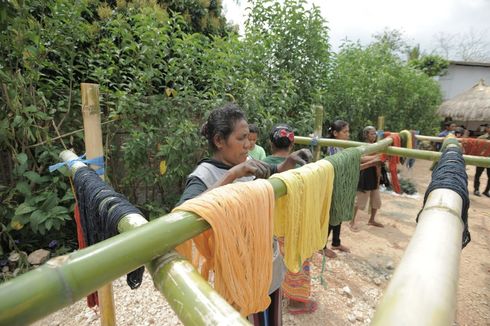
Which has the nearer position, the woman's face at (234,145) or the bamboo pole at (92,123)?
the woman's face at (234,145)

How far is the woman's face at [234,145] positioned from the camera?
4.91 feet

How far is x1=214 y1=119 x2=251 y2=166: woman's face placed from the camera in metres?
1.50

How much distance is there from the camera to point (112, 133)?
350cm

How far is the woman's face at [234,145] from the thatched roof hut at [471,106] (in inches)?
583

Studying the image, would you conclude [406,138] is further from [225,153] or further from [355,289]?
[225,153]

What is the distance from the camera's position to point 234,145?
150cm

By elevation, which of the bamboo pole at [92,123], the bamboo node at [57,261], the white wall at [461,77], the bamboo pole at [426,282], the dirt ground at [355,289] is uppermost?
the white wall at [461,77]

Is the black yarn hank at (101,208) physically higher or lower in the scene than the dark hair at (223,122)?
lower

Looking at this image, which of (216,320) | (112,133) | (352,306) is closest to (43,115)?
(112,133)

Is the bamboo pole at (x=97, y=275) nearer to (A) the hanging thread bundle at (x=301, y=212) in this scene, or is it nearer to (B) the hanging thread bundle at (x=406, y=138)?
(A) the hanging thread bundle at (x=301, y=212)

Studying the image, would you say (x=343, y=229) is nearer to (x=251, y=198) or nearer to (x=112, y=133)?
(x=112, y=133)

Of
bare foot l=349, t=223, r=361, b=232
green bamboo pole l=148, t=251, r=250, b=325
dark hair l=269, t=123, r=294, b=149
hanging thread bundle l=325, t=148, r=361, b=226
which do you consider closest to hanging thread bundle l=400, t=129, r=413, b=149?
dark hair l=269, t=123, r=294, b=149

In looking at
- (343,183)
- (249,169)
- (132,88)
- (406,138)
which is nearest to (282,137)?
(343,183)

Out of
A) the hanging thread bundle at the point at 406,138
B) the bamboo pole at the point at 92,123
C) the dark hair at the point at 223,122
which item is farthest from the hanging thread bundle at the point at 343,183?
the hanging thread bundle at the point at 406,138
